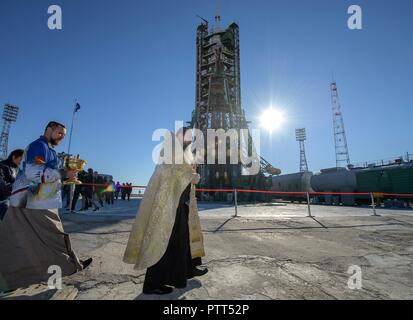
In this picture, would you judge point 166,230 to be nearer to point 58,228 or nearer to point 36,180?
point 58,228

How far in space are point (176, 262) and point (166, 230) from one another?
0.36 metres

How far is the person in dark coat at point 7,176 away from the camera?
4023 mm

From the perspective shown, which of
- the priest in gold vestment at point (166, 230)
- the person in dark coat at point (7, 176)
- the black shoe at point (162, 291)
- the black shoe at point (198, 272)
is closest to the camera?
the black shoe at point (162, 291)

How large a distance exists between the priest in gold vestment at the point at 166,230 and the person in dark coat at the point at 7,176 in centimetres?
269

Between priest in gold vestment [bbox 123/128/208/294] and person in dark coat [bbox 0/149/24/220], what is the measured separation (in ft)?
8.83

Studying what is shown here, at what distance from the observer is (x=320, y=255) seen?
13.2 feet

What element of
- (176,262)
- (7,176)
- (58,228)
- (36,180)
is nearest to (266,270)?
(176,262)

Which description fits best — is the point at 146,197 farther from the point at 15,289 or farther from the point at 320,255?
the point at 320,255

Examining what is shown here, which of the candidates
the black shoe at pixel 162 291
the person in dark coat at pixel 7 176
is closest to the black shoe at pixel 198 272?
the black shoe at pixel 162 291

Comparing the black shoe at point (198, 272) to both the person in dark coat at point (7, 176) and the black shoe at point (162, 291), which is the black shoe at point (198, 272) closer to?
the black shoe at point (162, 291)

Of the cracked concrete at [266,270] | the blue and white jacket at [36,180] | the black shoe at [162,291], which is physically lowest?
the cracked concrete at [266,270]

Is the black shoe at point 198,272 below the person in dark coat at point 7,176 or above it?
below
